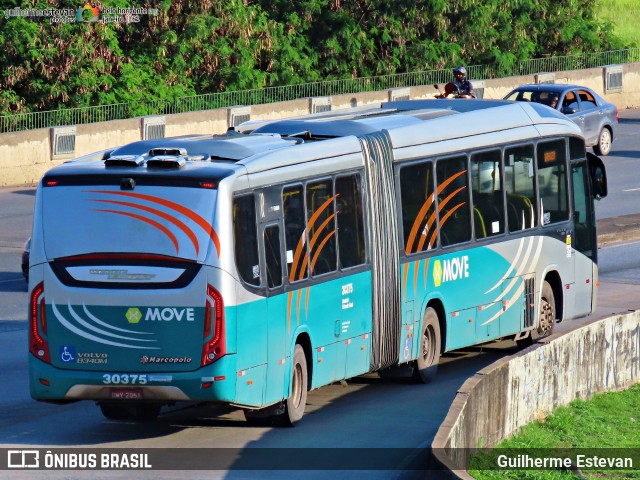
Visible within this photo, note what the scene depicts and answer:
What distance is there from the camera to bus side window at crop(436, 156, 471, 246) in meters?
17.9

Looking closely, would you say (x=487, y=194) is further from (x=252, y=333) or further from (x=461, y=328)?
(x=252, y=333)

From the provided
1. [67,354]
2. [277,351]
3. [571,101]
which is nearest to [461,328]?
[277,351]

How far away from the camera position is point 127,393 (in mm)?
13570

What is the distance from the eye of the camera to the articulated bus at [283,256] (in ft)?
44.3

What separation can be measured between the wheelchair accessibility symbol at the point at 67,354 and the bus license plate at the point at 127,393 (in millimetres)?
489

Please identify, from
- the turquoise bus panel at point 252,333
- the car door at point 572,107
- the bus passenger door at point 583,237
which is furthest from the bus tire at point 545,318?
the car door at point 572,107

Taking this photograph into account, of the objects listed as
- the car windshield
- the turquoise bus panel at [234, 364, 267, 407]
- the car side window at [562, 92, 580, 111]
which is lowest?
the car side window at [562, 92, 580, 111]

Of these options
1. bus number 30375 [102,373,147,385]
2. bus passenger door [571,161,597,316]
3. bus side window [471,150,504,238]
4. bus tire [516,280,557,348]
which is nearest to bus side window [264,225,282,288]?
bus number 30375 [102,373,147,385]

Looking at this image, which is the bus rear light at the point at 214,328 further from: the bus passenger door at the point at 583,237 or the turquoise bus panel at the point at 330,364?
the bus passenger door at the point at 583,237

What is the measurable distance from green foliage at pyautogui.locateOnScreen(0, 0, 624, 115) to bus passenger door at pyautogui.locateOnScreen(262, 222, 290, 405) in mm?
25967

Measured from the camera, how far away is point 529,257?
19594 mm

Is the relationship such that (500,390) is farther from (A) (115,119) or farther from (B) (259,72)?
(B) (259,72)

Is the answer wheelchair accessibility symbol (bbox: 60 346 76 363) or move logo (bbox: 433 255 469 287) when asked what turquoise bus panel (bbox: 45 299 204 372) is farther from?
move logo (bbox: 433 255 469 287)

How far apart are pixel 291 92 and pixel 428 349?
28.0 metres
